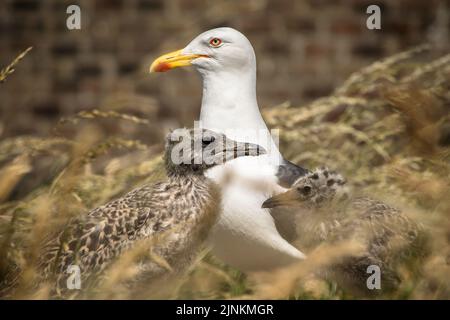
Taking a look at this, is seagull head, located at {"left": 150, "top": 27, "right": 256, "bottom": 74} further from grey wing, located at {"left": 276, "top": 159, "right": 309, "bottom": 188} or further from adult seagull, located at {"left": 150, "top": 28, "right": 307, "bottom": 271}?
grey wing, located at {"left": 276, "top": 159, "right": 309, "bottom": 188}

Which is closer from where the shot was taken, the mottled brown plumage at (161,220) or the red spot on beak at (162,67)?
the mottled brown plumage at (161,220)

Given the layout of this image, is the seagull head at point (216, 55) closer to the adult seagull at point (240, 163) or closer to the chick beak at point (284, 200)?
the adult seagull at point (240, 163)

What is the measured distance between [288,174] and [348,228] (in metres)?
0.25

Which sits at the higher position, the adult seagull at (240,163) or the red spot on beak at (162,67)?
the red spot on beak at (162,67)

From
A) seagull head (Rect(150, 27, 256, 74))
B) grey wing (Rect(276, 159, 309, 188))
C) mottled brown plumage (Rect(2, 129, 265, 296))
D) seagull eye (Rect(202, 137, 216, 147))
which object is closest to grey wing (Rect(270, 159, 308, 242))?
grey wing (Rect(276, 159, 309, 188))

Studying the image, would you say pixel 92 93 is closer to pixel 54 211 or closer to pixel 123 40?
pixel 123 40

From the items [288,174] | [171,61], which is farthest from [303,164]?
[288,174]

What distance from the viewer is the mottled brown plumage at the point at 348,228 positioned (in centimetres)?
278

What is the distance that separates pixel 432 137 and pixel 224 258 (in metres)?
0.74

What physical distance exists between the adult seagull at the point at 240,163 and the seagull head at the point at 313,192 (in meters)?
0.09

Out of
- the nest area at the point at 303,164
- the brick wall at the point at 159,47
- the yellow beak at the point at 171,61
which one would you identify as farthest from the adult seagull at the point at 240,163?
the brick wall at the point at 159,47

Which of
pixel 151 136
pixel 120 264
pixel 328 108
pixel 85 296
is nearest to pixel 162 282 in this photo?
pixel 85 296

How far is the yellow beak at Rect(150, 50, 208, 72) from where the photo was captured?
3215mm

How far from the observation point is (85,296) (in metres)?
2.45
